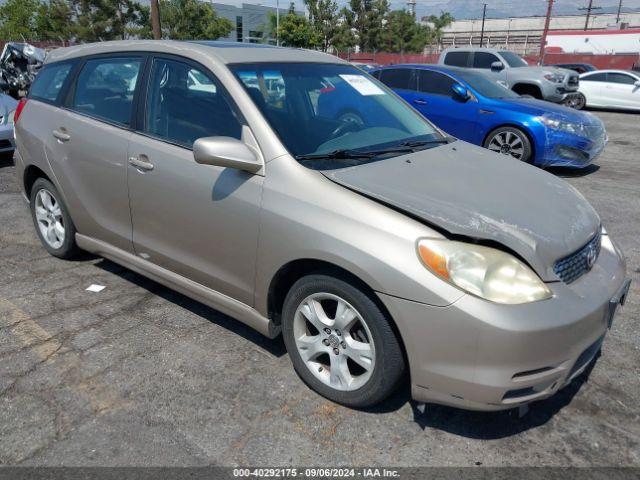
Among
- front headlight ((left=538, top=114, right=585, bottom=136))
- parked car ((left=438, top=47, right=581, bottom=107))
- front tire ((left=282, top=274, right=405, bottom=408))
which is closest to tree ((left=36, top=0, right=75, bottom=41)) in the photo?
parked car ((left=438, top=47, right=581, bottom=107))

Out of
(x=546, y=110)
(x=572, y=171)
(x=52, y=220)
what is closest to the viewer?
(x=52, y=220)

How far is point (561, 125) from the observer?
299 inches

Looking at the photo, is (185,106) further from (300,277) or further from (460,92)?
(460,92)

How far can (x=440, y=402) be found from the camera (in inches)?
92.0

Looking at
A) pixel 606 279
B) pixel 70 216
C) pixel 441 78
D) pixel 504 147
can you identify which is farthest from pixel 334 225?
pixel 441 78

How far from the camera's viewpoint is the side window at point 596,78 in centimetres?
1786

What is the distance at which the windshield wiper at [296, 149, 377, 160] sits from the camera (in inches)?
110

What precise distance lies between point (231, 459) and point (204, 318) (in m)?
1.34

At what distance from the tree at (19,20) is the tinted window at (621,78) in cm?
4151

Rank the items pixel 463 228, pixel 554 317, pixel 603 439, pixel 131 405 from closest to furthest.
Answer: pixel 554 317
pixel 463 228
pixel 603 439
pixel 131 405

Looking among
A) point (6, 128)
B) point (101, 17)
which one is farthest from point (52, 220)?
point (101, 17)

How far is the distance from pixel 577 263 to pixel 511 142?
583 centimetres

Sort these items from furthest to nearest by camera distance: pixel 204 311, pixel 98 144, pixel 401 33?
1. pixel 401 33
2. pixel 204 311
3. pixel 98 144

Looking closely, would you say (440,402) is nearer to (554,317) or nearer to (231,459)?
(554,317)
